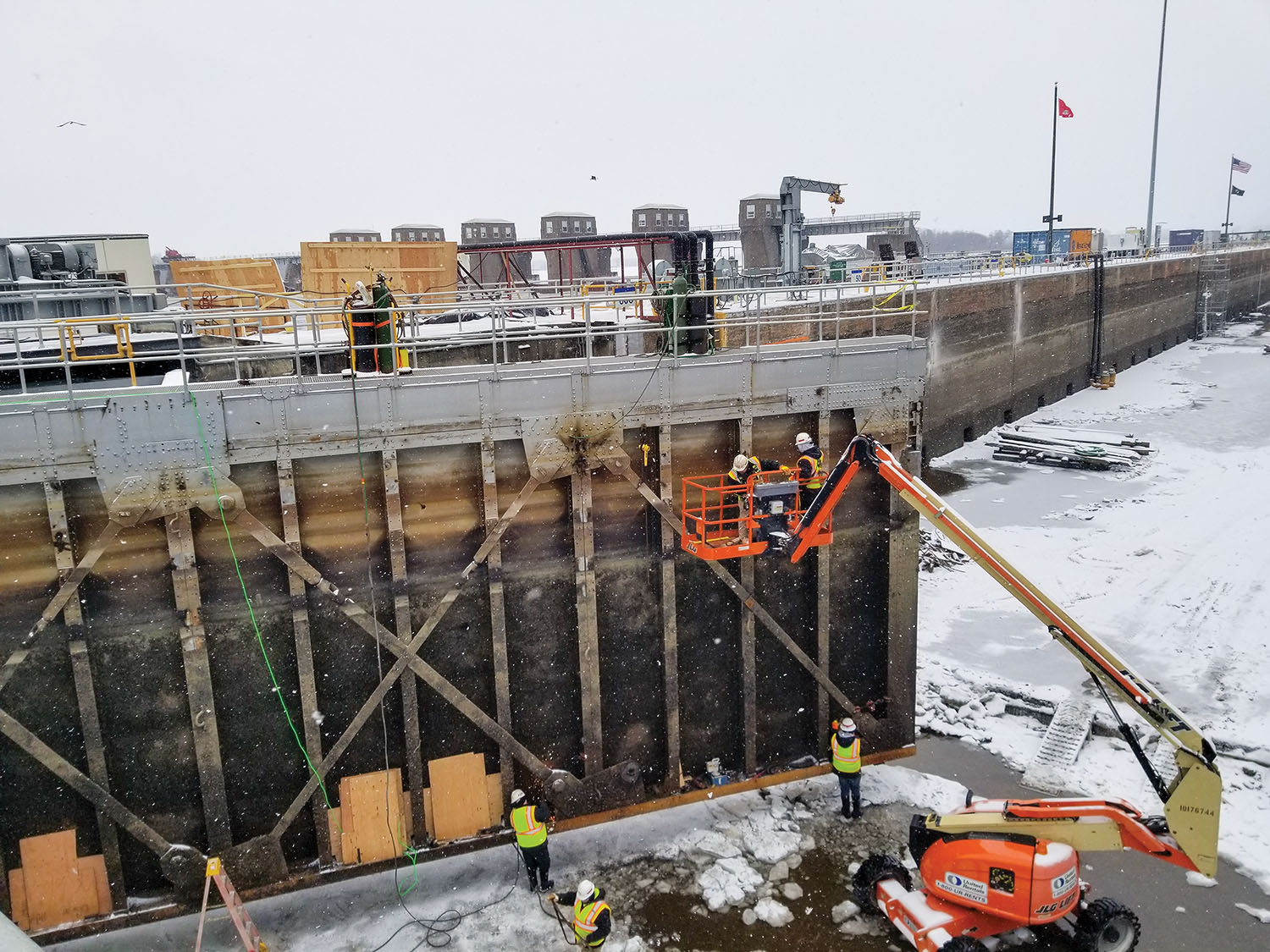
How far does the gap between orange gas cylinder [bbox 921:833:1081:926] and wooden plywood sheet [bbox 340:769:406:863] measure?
5927 mm

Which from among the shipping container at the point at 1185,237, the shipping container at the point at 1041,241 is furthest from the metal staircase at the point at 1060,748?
the shipping container at the point at 1185,237

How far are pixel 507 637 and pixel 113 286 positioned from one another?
10.8 metres

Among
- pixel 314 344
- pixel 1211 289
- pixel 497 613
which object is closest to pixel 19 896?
pixel 497 613

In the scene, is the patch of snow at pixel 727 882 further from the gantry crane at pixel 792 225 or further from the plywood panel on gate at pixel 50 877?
the gantry crane at pixel 792 225

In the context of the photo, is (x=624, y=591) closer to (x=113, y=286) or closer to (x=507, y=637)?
(x=507, y=637)

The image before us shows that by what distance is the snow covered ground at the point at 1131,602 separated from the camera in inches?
479

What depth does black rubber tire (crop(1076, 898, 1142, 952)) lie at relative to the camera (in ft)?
27.5

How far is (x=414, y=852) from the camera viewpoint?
9758mm

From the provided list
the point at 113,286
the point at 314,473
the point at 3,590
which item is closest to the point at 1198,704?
the point at 314,473

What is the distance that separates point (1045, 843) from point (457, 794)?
6.27 metres

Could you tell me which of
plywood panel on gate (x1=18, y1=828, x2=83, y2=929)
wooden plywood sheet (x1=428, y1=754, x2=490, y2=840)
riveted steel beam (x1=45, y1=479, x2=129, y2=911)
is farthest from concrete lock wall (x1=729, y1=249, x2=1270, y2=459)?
plywood panel on gate (x1=18, y1=828, x2=83, y2=929)

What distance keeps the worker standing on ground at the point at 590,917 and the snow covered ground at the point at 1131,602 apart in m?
6.88

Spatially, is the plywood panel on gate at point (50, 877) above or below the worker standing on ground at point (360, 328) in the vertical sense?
below

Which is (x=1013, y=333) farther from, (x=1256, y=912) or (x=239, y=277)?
(x=1256, y=912)
